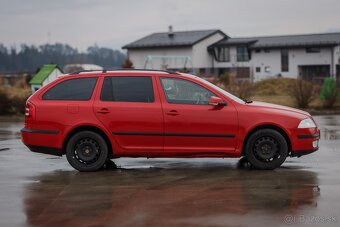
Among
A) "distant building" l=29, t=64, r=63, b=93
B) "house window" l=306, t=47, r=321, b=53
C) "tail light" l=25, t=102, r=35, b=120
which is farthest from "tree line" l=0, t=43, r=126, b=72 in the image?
"tail light" l=25, t=102, r=35, b=120

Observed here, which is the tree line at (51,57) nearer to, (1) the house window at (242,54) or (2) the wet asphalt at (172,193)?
(1) the house window at (242,54)

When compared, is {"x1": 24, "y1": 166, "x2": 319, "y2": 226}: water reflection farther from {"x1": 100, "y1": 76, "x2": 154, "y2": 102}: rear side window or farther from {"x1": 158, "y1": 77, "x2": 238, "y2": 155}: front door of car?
{"x1": 100, "y1": 76, "x2": 154, "y2": 102}: rear side window

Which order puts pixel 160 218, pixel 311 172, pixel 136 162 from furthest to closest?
pixel 136 162 < pixel 311 172 < pixel 160 218

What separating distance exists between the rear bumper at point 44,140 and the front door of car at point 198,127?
5.93ft

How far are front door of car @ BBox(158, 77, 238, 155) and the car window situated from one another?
16 mm

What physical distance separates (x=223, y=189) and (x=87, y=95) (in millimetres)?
3083

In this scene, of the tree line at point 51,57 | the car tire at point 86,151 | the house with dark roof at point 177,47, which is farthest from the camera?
the tree line at point 51,57

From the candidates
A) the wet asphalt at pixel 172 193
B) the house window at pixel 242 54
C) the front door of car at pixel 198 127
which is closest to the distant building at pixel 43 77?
the wet asphalt at pixel 172 193

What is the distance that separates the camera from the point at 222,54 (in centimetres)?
6831

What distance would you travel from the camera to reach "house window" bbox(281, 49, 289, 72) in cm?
6353

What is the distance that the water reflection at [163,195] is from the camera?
655 centimetres

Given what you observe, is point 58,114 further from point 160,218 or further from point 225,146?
point 160,218

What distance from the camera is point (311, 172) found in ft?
30.6

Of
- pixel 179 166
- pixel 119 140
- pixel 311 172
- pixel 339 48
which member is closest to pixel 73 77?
pixel 119 140
